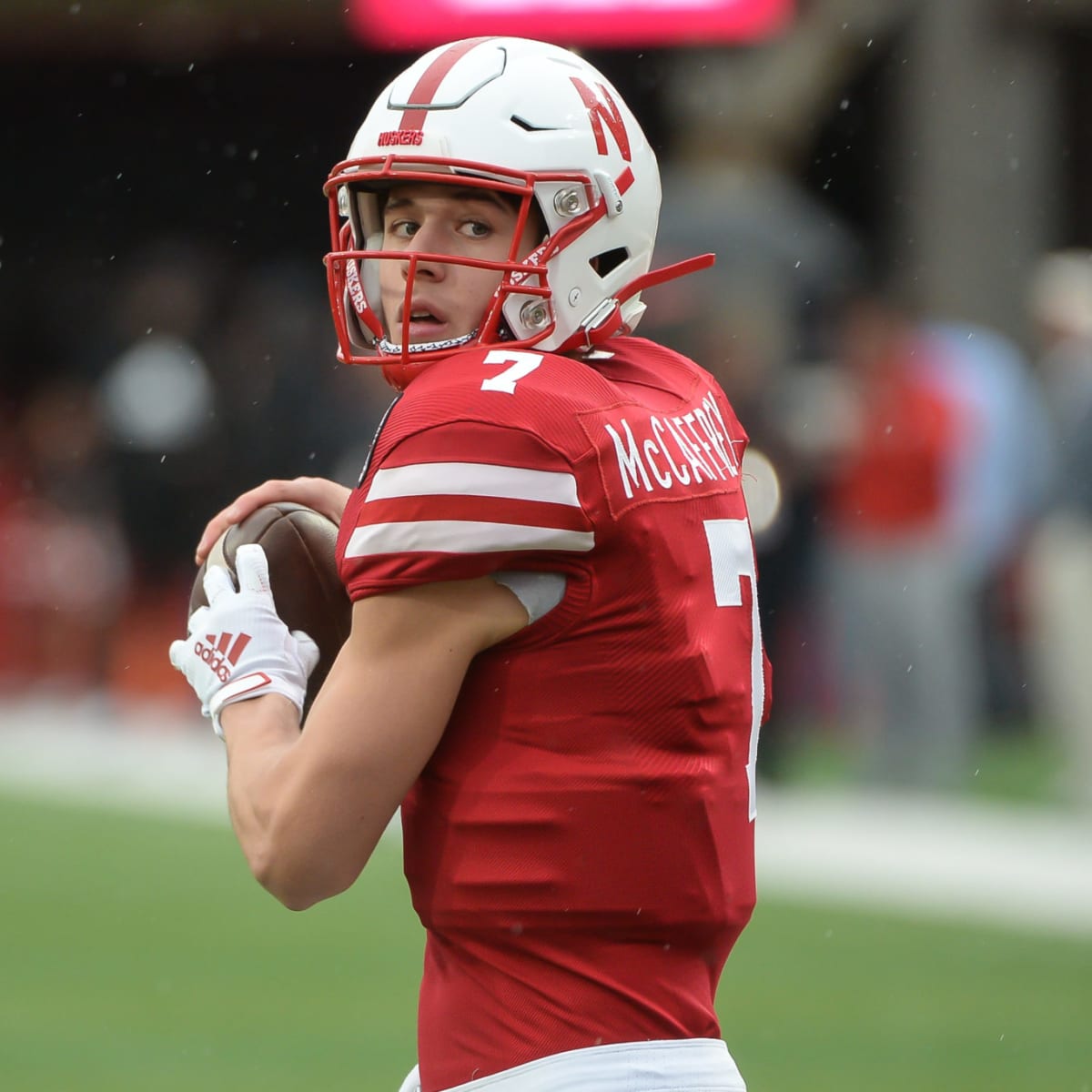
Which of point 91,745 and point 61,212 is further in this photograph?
point 61,212

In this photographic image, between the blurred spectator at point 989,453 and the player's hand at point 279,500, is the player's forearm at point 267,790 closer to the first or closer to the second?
the player's hand at point 279,500

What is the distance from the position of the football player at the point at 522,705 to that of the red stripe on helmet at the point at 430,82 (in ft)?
0.20

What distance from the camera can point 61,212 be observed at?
56.9 feet

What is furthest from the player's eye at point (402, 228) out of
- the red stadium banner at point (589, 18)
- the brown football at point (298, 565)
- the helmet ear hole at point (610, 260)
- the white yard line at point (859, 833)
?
the red stadium banner at point (589, 18)

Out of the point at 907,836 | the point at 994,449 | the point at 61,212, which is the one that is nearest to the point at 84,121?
the point at 61,212

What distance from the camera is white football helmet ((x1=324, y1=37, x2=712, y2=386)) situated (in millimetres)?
2688

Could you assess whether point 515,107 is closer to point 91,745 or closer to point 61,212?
point 91,745

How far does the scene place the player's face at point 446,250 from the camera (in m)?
2.70

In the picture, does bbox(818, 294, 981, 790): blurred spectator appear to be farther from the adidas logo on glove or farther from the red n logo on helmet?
the adidas logo on glove

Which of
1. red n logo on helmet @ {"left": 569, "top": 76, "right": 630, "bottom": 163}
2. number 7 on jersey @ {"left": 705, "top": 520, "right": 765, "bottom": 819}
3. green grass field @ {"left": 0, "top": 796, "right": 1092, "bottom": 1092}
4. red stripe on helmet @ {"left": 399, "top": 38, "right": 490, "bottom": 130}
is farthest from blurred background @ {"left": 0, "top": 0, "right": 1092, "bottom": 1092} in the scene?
red stripe on helmet @ {"left": 399, "top": 38, "right": 490, "bottom": 130}

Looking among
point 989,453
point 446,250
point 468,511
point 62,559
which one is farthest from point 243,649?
point 62,559

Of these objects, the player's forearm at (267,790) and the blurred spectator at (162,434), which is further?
the blurred spectator at (162,434)

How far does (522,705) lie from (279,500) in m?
0.56

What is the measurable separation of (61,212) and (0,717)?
20.0 ft
